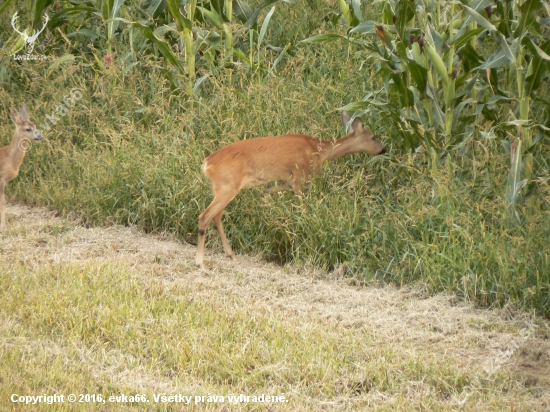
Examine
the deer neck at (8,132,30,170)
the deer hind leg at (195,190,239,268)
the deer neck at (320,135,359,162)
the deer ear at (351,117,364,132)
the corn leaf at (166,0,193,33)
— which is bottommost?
the deer hind leg at (195,190,239,268)

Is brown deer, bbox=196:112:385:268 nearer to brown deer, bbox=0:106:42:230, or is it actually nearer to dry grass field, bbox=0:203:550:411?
dry grass field, bbox=0:203:550:411

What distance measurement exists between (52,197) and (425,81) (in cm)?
370

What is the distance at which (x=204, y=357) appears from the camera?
5.01 m

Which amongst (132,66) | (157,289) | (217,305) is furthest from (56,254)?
(132,66)

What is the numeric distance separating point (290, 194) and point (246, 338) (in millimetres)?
2452

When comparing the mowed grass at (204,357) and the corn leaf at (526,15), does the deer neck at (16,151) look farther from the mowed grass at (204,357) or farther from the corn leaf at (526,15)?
the corn leaf at (526,15)

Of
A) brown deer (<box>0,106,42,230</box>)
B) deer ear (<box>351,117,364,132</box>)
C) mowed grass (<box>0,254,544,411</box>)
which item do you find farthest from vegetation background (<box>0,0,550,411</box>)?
brown deer (<box>0,106,42,230</box>)

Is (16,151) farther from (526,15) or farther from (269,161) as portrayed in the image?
(526,15)

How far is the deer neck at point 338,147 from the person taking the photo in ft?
24.8

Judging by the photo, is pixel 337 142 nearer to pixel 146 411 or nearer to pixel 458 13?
pixel 458 13

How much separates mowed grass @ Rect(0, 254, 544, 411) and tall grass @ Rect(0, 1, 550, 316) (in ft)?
3.56

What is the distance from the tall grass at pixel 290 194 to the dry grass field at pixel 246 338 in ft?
0.91

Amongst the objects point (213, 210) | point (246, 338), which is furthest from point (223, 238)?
point (246, 338)

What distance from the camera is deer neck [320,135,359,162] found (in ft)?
24.8
